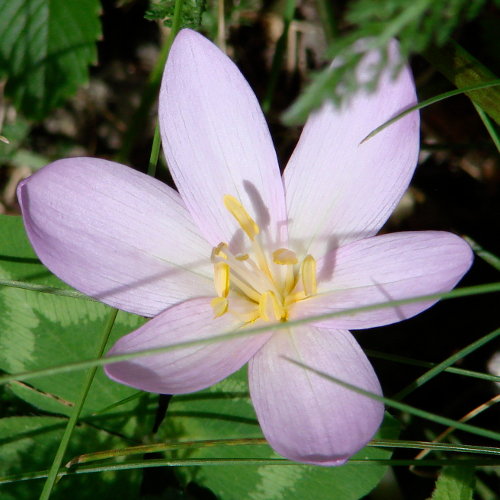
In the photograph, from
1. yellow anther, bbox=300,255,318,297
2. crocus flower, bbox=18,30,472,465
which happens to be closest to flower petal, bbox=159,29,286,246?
crocus flower, bbox=18,30,472,465

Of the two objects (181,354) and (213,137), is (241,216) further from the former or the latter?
(181,354)

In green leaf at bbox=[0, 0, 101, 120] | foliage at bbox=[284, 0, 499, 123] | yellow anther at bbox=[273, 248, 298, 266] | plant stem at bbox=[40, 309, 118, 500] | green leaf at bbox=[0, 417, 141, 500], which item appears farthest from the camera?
green leaf at bbox=[0, 0, 101, 120]

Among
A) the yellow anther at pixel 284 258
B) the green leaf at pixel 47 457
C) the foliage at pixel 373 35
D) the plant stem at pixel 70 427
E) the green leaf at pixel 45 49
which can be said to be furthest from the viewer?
the green leaf at pixel 45 49

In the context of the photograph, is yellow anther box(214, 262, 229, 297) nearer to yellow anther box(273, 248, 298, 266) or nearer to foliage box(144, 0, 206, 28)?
yellow anther box(273, 248, 298, 266)

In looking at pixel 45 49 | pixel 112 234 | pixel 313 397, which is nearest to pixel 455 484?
pixel 313 397

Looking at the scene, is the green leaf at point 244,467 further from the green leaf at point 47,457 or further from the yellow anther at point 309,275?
the yellow anther at point 309,275

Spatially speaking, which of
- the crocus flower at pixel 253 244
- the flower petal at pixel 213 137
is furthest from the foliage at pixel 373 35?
the flower petal at pixel 213 137
